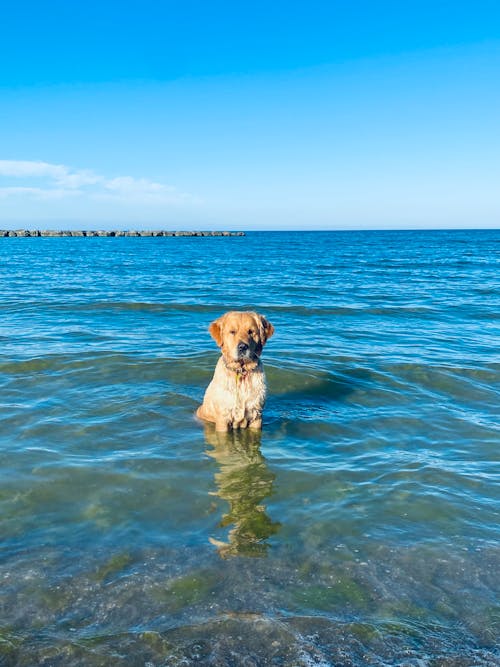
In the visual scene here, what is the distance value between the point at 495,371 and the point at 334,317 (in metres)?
7.89

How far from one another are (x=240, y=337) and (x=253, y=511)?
8.03 ft

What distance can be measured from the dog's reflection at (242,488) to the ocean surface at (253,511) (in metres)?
0.03

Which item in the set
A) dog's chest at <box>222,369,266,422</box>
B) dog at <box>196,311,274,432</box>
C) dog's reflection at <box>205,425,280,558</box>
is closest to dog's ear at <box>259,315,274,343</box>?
dog at <box>196,311,274,432</box>

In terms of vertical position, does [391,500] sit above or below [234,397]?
below

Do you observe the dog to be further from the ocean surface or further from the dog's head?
the ocean surface

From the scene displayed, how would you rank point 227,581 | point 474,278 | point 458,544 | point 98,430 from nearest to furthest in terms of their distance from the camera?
point 227,581
point 458,544
point 98,430
point 474,278

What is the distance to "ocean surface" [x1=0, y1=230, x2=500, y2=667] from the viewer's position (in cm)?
377

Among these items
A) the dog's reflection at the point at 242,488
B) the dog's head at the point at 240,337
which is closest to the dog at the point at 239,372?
the dog's head at the point at 240,337

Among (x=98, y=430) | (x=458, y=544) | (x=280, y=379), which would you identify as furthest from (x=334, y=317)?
(x=458, y=544)

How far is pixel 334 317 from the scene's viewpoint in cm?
1831

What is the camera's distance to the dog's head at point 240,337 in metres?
7.11

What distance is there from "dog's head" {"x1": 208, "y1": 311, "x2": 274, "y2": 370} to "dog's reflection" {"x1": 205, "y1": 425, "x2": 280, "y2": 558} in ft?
3.64

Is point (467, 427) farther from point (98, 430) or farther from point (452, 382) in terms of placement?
point (98, 430)

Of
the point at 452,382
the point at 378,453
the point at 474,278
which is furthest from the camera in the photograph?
the point at 474,278
